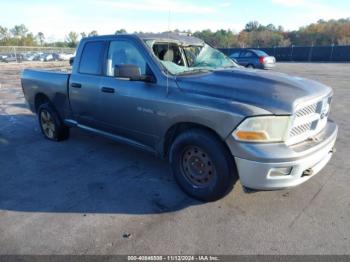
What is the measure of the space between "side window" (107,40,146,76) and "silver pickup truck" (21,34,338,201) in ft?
0.04

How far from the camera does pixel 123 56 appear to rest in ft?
14.5

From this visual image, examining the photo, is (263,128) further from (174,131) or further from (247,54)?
(247,54)

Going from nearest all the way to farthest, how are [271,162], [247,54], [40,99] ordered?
[271,162] < [40,99] < [247,54]

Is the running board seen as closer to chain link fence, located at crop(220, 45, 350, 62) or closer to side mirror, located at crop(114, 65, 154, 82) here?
side mirror, located at crop(114, 65, 154, 82)

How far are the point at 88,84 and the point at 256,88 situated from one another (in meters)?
2.63

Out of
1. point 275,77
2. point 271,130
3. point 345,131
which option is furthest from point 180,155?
point 345,131

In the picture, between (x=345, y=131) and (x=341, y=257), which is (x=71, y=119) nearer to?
(x=341, y=257)

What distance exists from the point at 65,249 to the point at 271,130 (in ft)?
7.22

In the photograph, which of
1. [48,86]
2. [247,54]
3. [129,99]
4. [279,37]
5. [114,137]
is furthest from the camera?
[279,37]

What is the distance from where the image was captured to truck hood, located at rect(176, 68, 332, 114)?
3.09 meters

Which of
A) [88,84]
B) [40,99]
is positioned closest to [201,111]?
[88,84]

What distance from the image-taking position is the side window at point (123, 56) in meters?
4.12

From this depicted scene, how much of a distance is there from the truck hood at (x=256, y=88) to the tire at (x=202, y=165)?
48 centimetres

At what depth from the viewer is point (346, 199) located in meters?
3.65
